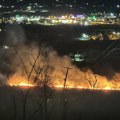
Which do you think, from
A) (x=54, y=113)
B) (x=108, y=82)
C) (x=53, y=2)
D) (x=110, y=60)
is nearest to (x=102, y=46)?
(x=110, y=60)

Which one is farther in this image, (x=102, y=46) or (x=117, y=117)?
(x=102, y=46)

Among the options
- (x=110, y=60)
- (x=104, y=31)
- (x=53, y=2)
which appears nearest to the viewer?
(x=110, y=60)

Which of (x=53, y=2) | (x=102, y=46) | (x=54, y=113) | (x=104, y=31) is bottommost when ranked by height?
(x=53, y=2)

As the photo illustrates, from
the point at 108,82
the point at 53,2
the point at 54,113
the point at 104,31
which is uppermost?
the point at 54,113

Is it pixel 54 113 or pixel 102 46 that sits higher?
pixel 54 113

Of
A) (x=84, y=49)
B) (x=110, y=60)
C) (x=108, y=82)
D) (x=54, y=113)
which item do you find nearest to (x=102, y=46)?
(x=84, y=49)

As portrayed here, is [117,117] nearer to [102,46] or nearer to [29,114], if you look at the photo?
[29,114]

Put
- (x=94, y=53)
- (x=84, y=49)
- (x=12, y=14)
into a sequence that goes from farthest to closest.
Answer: (x=12, y=14) < (x=84, y=49) < (x=94, y=53)

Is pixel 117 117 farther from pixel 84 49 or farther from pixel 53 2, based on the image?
pixel 53 2

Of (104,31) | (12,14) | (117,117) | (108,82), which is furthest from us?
(12,14)
